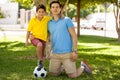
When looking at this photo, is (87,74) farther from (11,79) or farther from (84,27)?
(84,27)

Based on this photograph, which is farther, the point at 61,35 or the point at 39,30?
the point at 39,30

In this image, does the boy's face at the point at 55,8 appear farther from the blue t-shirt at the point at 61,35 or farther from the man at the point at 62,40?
the blue t-shirt at the point at 61,35

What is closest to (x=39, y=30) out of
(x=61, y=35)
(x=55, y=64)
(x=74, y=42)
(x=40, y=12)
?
(x=40, y=12)

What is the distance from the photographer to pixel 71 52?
779 cm

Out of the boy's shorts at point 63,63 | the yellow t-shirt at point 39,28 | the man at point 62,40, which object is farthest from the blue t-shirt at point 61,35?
the yellow t-shirt at point 39,28

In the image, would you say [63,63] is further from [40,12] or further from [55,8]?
[40,12]

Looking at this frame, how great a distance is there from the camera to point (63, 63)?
7887mm

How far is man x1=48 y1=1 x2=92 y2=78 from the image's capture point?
7750 mm

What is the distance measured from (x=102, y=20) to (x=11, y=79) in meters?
52.9

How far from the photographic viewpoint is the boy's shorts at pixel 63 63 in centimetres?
777

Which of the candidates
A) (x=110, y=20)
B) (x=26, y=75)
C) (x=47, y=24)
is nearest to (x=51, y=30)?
(x=47, y=24)

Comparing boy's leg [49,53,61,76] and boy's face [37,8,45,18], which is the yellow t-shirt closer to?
boy's face [37,8,45,18]

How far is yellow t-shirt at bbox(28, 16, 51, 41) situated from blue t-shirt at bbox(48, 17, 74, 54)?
46 cm

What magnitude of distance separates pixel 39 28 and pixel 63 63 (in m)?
1.03
